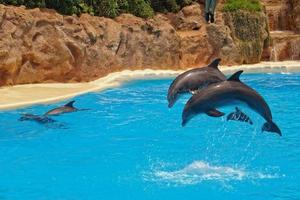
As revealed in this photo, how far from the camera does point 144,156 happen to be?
307 inches

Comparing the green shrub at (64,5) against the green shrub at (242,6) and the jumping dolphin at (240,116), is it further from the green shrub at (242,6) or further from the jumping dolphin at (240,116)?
the jumping dolphin at (240,116)

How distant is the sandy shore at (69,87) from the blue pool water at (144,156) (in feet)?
2.32

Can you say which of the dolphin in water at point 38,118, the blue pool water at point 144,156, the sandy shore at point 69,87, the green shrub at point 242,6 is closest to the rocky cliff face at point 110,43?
the green shrub at point 242,6

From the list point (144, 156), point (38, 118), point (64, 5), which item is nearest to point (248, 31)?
point (64, 5)

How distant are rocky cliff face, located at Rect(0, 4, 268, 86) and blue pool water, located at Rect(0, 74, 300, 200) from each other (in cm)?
295

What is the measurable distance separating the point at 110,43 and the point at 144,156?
8615mm

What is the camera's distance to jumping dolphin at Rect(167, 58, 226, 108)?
6523 millimetres

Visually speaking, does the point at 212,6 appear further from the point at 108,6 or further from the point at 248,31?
the point at 108,6

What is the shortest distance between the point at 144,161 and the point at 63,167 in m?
1.09

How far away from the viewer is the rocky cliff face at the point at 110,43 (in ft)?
45.0

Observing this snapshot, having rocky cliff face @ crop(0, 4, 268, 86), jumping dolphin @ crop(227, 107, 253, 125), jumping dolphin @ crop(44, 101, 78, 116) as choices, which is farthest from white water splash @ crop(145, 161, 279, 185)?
rocky cliff face @ crop(0, 4, 268, 86)

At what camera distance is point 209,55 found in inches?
742

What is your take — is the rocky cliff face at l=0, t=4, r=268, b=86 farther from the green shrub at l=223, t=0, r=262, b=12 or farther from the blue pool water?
the blue pool water

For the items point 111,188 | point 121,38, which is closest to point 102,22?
point 121,38
